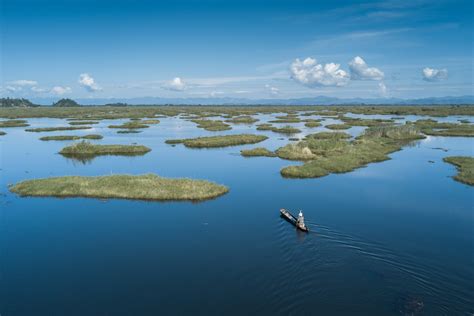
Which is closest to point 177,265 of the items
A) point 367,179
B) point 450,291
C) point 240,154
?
point 450,291

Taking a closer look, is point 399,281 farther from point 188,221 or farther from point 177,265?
point 188,221

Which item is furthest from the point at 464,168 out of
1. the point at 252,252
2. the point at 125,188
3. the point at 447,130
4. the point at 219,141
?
the point at 447,130

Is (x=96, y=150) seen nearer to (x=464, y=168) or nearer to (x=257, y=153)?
(x=257, y=153)

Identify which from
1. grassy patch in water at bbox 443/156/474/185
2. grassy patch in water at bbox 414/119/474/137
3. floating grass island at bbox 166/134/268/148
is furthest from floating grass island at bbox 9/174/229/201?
grassy patch in water at bbox 414/119/474/137

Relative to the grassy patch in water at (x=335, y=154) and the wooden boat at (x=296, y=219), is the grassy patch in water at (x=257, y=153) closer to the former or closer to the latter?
the grassy patch in water at (x=335, y=154)

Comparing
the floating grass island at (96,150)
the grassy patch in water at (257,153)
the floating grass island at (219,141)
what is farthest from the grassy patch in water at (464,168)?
the floating grass island at (96,150)

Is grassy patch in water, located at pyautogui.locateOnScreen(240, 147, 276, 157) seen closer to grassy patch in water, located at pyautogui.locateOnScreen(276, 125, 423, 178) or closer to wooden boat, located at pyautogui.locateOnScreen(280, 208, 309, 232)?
grassy patch in water, located at pyautogui.locateOnScreen(276, 125, 423, 178)
